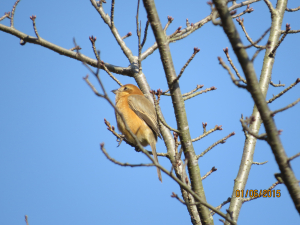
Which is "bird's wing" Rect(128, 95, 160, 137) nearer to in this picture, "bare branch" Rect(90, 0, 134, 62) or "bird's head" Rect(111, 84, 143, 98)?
"bird's head" Rect(111, 84, 143, 98)

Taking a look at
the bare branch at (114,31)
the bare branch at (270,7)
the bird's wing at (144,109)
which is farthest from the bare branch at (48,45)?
the bare branch at (270,7)

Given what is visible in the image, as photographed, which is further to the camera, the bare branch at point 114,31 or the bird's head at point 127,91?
the bird's head at point 127,91

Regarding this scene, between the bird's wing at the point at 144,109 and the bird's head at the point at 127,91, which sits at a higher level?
the bird's head at the point at 127,91

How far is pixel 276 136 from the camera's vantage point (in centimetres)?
222

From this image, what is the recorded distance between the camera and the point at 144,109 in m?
6.13

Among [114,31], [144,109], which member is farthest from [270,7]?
[144,109]

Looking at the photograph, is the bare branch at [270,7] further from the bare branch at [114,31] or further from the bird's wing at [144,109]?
the bird's wing at [144,109]

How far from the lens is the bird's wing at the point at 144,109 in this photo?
598cm

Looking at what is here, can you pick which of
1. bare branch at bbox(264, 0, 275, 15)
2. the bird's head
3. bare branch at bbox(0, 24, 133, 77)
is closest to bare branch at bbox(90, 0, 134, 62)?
bare branch at bbox(0, 24, 133, 77)

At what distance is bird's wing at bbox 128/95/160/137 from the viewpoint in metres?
5.98
